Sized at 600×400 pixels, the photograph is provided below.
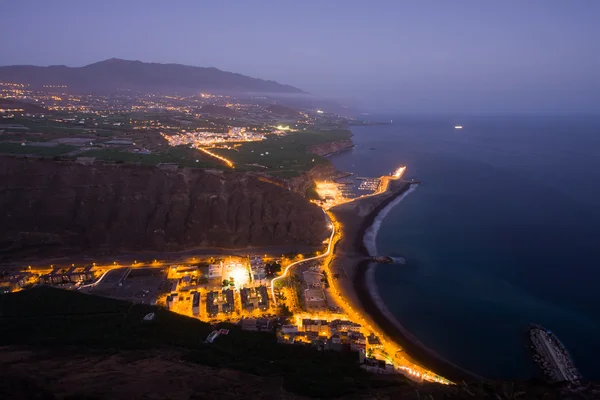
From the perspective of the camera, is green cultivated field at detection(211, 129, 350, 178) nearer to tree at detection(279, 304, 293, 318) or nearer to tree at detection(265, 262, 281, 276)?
tree at detection(265, 262, 281, 276)

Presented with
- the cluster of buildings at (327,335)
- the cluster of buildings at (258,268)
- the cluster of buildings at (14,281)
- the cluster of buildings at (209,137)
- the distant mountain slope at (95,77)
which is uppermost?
the distant mountain slope at (95,77)

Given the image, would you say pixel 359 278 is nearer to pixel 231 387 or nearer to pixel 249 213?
pixel 249 213

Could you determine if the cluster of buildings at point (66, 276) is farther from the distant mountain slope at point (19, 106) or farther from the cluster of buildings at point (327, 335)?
the distant mountain slope at point (19, 106)


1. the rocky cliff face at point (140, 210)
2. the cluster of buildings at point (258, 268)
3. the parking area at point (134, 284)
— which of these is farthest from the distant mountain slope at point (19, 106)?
the cluster of buildings at point (258, 268)

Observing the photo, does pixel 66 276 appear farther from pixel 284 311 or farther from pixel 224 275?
pixel 284 311

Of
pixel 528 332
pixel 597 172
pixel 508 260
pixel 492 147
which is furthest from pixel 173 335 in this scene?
pixel 492 147

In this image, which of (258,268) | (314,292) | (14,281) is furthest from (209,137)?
(314,292)

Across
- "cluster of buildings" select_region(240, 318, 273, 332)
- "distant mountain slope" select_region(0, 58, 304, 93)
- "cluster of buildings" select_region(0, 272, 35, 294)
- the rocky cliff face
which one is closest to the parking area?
the rocky cliff face
